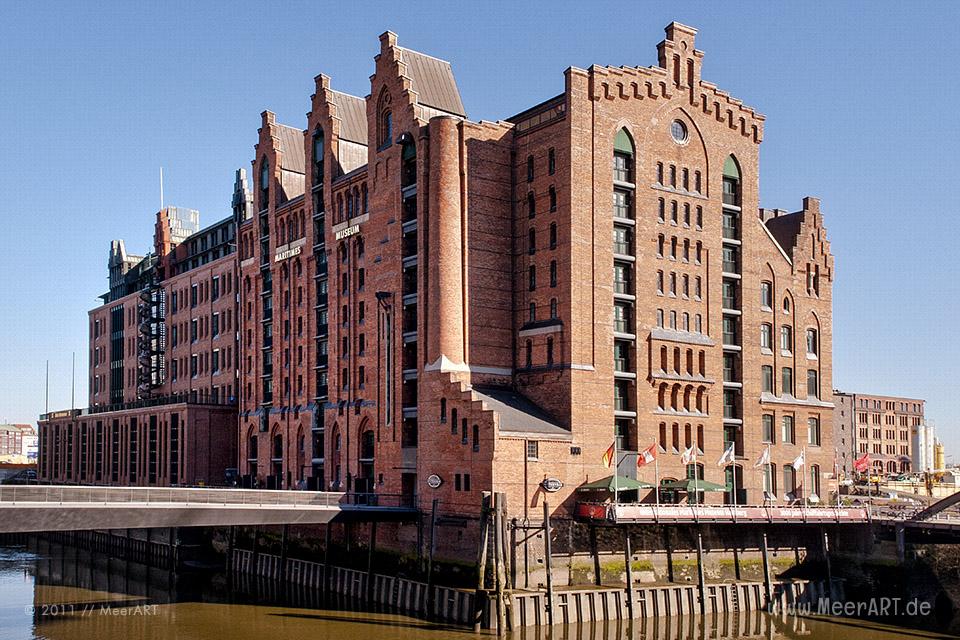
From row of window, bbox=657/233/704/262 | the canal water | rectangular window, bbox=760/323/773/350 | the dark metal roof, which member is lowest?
the canal water

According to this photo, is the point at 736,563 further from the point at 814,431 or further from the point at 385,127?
the point at 385,127

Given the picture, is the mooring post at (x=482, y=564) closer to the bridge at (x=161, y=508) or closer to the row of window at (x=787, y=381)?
the bridge at (x=161, y=508)

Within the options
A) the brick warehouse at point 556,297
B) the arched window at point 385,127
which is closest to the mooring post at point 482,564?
the brick warehouse at point 556,297

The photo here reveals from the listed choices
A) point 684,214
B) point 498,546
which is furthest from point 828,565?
point 684,214

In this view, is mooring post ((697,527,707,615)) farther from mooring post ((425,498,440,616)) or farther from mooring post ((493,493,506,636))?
mooring post ((425,498,440,616))

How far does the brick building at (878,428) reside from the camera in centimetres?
16825

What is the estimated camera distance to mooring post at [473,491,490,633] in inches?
2426

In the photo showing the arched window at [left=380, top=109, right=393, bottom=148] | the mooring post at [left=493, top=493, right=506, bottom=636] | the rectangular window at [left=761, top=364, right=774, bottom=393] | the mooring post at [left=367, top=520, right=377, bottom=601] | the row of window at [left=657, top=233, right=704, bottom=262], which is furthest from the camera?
the rectangular window at [left=761, top=364, right=774, bottom=393]

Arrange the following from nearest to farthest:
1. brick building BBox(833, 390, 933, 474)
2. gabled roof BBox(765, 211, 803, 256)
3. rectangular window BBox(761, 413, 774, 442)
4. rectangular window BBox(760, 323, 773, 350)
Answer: rectangular window BBox(761, 413, 774, 442) → rectangular window BBox(760, 323, 773, 350) → gabled roof BBox(765, 211, 803, 256) → brick building BBox(833, 390, 933, 474)

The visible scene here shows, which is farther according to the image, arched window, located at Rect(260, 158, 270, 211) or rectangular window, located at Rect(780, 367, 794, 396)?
arched window, located at Rect(260, 158, 270, 211)

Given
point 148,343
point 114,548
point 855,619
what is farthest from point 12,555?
point 855,619

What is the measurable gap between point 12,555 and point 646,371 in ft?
223

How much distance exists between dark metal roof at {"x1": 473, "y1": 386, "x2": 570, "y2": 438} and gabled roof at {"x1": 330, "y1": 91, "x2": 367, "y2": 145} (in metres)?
29.6

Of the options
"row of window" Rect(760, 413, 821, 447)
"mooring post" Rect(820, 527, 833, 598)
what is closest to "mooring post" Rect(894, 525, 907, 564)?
"mooring post" Rect(820, 527, 833, 598)
